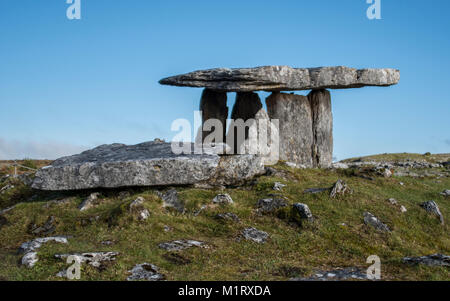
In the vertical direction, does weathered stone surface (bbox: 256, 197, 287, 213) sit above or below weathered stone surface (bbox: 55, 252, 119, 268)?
above

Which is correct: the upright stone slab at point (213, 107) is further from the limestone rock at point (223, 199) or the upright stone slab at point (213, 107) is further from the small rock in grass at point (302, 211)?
the small rock in grass at point (302, 211)

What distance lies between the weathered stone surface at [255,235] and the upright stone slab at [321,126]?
12123mm

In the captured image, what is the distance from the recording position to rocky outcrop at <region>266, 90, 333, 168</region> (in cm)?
2414

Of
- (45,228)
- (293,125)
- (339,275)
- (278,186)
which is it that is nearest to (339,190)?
(278,186)

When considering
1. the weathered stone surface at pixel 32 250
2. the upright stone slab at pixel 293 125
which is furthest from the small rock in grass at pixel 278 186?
the weathered stone surface at pixel 32 250

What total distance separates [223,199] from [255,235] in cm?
245

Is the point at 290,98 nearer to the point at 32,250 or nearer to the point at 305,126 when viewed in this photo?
the point at 305,126

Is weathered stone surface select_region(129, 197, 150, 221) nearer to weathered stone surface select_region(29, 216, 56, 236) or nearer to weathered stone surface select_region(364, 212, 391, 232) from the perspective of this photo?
weathered stone surface select_region(29, 216, 56, 236)

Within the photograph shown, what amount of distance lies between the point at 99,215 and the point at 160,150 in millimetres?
4436

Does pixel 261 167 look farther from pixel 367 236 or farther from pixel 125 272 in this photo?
pixel 125 272

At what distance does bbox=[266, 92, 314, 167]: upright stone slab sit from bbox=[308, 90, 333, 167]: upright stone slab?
0.32 m

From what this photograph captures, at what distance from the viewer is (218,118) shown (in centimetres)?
2539

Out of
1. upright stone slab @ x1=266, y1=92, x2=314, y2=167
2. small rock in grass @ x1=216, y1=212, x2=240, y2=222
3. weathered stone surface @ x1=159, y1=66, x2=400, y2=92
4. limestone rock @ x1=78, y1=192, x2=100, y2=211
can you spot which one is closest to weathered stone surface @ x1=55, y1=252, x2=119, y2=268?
small rock in grass @ x1=216, y1=212, x2=240, y2=222
